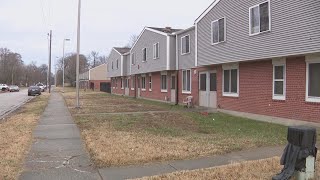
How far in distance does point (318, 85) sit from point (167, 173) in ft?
29.4

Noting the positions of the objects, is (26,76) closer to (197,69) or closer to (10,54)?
(10,54)

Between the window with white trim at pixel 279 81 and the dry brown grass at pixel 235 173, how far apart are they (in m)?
8.67

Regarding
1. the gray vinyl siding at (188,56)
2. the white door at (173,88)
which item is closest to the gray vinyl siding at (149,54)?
the white door at (173,88)

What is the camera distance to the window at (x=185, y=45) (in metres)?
27.7

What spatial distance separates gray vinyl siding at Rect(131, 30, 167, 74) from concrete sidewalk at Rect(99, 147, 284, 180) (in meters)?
21.5

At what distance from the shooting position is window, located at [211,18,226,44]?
21.2 m

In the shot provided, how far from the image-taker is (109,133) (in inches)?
547

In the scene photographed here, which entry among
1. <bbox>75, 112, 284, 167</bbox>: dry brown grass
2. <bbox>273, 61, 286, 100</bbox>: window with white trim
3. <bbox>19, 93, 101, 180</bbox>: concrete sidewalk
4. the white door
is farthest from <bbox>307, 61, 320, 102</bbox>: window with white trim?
the white door

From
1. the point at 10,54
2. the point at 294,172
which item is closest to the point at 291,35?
the point at 294,172

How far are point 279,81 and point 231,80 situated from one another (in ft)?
14.9

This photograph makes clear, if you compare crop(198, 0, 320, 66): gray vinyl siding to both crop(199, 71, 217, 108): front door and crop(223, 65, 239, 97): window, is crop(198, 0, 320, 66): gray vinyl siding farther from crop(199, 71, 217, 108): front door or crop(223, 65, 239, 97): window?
crop(199, 71, 217, 108): front door

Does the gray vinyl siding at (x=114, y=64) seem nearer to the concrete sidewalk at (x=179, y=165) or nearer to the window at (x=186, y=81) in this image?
the window at (x=186, y=81)

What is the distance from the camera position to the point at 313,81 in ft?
49.9

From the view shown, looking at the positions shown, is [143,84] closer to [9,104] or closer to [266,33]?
[9,104]
